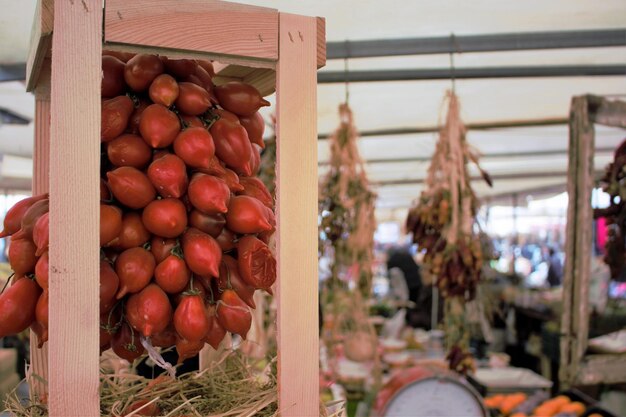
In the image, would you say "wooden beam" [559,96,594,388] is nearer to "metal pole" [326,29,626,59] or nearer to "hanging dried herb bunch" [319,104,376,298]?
"metal pole" [326,29,626,59]

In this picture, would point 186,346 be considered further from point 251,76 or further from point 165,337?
point 251,76

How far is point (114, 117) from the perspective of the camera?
1.00 metres

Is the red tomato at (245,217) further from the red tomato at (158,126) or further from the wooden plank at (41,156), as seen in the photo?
the wooden plank at (41,156)

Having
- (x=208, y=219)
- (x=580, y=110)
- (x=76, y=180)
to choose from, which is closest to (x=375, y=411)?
(x=580, y=110)

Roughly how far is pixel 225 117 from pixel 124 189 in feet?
0.82

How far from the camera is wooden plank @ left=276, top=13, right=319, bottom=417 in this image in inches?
38.4

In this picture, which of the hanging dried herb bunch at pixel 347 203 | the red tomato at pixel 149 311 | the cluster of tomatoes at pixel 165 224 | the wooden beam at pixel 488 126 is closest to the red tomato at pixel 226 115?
the cluster of tomatoes at pixel 165 224

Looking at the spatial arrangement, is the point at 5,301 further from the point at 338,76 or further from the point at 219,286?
the point at 338,76

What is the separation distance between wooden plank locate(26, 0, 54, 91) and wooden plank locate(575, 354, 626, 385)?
2.28 meters

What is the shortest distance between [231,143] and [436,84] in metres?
2.54

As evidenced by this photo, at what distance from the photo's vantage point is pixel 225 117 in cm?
110

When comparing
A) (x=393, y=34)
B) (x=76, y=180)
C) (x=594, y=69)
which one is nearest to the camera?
(x=76, y=180)

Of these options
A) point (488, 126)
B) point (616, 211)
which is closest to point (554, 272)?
point (488, 126)

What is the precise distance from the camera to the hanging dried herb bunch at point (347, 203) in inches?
120
